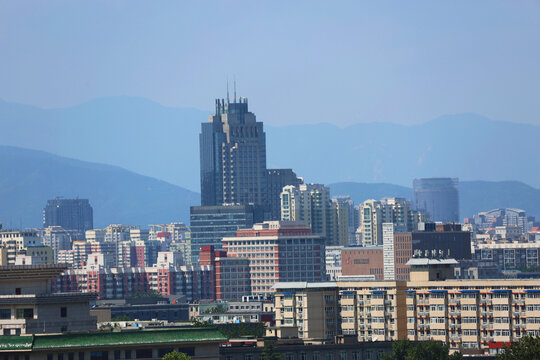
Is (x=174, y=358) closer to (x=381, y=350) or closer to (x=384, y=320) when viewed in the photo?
(x=381, y=350)

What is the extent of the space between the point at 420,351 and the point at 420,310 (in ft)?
92.7

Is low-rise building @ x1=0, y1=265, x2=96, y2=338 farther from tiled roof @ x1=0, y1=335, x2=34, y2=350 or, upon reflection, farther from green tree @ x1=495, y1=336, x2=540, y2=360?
green tree @ x1=495, y1=336, x2=540, y2=360

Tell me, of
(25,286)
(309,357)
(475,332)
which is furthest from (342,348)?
(25,286)

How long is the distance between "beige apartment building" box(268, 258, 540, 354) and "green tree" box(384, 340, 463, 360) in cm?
1668

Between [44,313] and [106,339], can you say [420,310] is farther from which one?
[106,339]

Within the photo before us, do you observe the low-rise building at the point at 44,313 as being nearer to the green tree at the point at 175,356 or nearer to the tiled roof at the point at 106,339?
the tiled roof at the point at 106,339

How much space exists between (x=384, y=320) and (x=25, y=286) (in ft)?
267

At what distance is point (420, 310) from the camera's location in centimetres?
17850

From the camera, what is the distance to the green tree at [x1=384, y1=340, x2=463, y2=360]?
14900 centimetres

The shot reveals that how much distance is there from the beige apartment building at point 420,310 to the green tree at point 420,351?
54.7ft

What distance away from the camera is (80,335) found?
320 ft

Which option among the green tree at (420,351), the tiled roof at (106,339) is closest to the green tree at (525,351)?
the tiled roof at (106,339)

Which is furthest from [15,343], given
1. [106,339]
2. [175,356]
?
[175,356]

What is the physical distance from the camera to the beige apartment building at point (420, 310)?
572 ft
